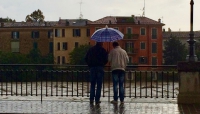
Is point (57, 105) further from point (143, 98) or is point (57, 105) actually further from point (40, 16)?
point (40, 16)

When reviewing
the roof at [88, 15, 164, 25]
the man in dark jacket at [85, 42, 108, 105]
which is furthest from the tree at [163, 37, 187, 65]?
the man in dark jacket at [85, 42, 108, 105]

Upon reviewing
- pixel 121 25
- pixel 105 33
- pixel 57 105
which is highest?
pixel 121 25

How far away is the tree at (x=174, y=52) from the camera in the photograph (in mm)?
99250

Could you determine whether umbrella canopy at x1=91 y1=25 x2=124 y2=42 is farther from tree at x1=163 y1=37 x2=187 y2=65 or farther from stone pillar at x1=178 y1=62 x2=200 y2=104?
tree at x1=163 y1=37 x2=187 y2=65

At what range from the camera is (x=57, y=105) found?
15078mm

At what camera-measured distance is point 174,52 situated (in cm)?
9981

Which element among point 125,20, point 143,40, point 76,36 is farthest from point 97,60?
point 76,36

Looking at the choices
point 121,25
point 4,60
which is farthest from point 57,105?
point 121,25

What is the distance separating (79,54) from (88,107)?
76587 mm

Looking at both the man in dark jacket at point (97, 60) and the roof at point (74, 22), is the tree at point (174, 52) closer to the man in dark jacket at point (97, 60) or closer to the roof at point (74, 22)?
the roof at point (74, 22)

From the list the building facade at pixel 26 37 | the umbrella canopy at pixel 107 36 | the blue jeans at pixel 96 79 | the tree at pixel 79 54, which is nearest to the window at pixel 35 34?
the building facade at pixel 26 37

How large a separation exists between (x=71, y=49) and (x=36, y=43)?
879cm

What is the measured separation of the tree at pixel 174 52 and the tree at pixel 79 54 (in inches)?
715

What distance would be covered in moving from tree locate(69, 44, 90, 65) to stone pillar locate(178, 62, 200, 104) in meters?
75.1
